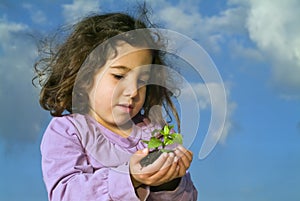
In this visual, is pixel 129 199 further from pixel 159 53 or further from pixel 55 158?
pixel 159 53

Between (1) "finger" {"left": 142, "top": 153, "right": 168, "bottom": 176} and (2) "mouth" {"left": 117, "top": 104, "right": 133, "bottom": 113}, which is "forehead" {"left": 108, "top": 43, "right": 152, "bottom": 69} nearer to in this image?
(2) "mouth" {"left": 117, "top": 104, "right": 133, "bottom": 113}

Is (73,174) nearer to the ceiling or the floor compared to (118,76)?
nearer to the floor

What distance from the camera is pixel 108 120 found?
4.77ft

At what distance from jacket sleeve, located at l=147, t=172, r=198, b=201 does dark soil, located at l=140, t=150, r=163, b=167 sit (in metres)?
0.13

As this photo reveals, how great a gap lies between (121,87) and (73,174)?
9.2 inches

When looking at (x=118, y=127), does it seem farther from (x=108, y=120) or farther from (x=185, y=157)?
(x=185, y=157)

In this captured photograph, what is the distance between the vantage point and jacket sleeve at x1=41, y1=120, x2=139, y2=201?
123 centimetres

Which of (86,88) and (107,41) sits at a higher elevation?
(107,41)

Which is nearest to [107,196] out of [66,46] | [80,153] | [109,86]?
[80,153]

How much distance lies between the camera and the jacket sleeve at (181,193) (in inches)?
51.5

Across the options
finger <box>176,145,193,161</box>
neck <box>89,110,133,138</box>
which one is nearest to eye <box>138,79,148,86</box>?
neck <box>89,110,133,138</box>

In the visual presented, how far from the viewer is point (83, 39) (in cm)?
161

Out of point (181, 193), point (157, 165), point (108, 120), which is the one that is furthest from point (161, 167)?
point (108, 120)

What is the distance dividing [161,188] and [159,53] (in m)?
0.40
